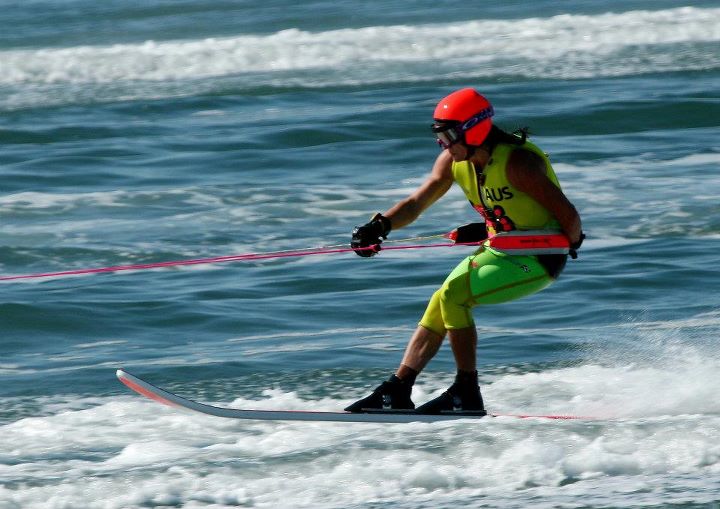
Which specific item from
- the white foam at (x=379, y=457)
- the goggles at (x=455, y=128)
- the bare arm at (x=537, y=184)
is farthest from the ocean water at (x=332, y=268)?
the goggles at (x=455, y=128)

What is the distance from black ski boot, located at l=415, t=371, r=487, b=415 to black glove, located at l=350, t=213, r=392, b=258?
0.74 metres

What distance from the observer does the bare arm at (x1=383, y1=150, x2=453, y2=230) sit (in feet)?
22.5

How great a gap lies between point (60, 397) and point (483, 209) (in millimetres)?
2648

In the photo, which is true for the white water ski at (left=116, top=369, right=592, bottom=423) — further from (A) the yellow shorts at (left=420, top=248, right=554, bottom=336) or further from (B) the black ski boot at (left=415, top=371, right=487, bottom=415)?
(A) the yellow shorts at (left=420, top=248, right=554, bottom=336)


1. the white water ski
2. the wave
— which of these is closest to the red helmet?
the white water ski

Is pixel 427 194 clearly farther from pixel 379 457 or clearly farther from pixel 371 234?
pixel 379 457

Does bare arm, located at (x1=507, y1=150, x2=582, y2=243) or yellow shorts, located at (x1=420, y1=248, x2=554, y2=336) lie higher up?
bare arm, located at (x1=507, y1=150, x2=582, y2=243)

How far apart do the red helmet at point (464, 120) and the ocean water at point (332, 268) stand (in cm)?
130

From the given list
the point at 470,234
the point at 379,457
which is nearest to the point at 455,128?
the point at 470,234

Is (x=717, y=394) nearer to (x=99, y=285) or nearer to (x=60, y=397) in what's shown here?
(x=60, y=397)

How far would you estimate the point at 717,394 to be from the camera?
7176mm

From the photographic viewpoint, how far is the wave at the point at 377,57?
2125cm

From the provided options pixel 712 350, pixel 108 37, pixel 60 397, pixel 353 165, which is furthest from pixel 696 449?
pixel 108 37

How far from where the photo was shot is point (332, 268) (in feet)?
36.6
